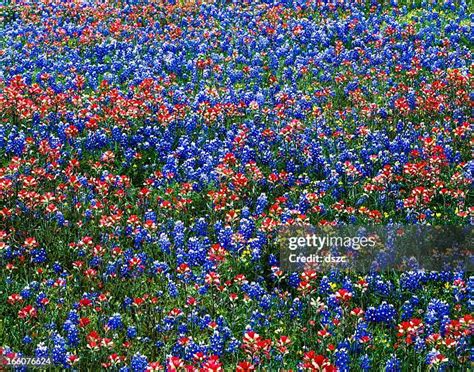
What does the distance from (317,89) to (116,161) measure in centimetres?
401

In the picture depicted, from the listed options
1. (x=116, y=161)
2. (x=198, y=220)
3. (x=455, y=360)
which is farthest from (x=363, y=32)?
(x=455, y=360)

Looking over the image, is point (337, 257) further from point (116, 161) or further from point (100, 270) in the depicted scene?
point (116, 161)

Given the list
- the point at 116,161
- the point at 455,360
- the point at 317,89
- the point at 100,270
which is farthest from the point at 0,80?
the point at 455,360

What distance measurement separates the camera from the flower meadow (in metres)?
6.26

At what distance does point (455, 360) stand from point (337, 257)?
1817 mm

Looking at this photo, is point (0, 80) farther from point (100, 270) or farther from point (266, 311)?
point (266, 311)

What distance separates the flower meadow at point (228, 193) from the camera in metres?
6.26

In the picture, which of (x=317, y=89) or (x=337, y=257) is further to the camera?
(x=317, y=89)

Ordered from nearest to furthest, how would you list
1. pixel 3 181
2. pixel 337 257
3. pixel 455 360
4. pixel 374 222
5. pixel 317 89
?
1. pixel 455 360
2. pixel 337 257
3. pixel 374 222
4. pixel 3 181
5. pixel 317 89

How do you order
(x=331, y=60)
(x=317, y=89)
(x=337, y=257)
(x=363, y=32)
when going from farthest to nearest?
(x=363, y=32)
(x=331, y=60)
(x=317, y=89)
(x=337, y=257)

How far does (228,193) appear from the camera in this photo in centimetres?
871

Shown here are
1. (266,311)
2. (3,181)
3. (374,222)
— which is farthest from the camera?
(3,181)

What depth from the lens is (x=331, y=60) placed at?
13391 millimetres

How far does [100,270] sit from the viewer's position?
24.2 ft
